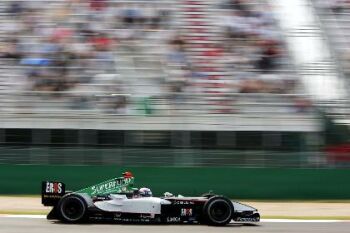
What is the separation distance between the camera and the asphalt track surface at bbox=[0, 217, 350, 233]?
996 cm

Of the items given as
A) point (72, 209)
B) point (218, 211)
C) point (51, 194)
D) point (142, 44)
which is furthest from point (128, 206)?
point (142, 44)

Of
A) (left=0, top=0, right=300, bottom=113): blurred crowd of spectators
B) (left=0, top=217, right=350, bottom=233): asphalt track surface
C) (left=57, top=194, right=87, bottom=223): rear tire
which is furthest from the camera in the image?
(left=0, top=0, right=300, bottom=113): blurred crowd of spectators

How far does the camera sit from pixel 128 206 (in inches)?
418

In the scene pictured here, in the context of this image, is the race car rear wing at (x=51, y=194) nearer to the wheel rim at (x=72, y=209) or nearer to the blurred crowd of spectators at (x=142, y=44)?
the wheel rim at (x=72, y=209)

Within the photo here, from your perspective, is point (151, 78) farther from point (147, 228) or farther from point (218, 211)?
point (147, 228)

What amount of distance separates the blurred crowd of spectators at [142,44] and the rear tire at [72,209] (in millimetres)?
5589

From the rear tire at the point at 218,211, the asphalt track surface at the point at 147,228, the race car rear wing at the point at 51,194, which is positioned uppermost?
the race car rear wing at the point at 51,194

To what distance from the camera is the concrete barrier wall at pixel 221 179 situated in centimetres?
1606

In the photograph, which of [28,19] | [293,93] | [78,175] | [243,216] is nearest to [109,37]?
[28,19]

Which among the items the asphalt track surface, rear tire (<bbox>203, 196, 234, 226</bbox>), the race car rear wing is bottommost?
the asphalt track surface

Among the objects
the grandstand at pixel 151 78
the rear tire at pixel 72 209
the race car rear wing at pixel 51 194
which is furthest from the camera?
the grandstand at pixel 151 78

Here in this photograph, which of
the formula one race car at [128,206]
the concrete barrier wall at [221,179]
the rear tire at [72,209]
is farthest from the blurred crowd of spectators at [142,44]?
the rear tire at [72,209]

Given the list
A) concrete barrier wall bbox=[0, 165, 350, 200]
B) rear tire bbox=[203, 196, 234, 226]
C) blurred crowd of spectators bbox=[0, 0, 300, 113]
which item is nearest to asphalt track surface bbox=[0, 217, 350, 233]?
rear tire bbox=[203, 196, 234, 226]

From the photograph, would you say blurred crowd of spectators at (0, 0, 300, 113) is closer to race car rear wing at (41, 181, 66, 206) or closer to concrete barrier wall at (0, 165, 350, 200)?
concrete barrier wall at (0, 165, 350, 200)
